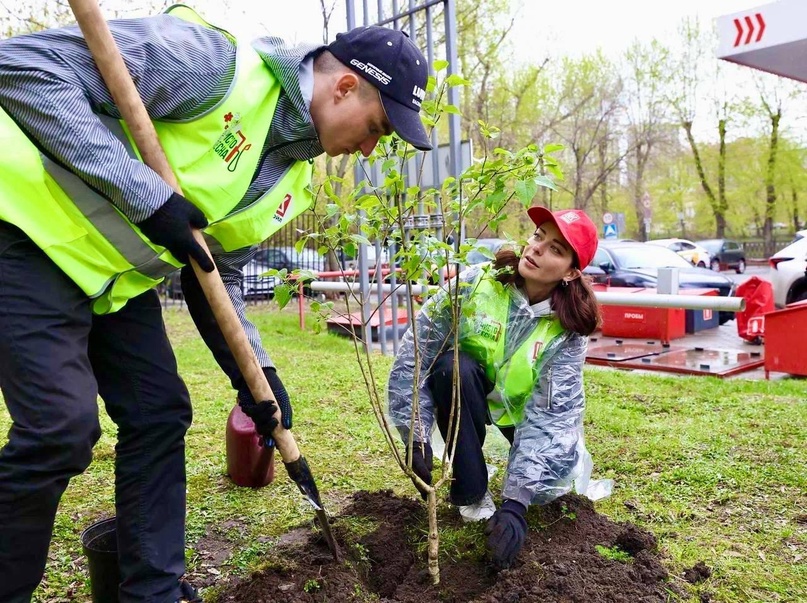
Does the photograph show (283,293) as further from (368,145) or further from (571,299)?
(571,299)

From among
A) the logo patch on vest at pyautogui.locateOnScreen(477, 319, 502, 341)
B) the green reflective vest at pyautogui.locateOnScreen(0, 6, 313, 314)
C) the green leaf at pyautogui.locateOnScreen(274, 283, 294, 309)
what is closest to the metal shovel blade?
the green leaf at pyautogui.locateOnScreen(274, 283, 294, 309)

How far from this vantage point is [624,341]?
861cm

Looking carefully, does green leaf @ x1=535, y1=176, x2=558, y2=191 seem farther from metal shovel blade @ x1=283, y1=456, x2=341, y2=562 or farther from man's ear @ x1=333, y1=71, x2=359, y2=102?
metal shovel blade @ x1=283, y1=456, x2=341, y2=562

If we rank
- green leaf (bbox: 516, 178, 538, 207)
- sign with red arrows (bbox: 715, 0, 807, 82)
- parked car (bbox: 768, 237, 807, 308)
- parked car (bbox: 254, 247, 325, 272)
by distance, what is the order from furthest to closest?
1. parked car (bbox: 254, 247, 325, 272)
2. parked car (bbox: 768, 237, 807, 308)
3. sign with red arrows (bbox: 715, 0, 807, 82)
4. green leaf (bbox: 516, 178, 538, 207)

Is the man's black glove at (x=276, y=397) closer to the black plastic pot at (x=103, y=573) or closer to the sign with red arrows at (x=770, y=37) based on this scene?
the black plastic pot at (x=103, y=573)

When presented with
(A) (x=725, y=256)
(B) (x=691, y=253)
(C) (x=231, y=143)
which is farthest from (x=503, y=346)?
(A) (x=725, y=256)

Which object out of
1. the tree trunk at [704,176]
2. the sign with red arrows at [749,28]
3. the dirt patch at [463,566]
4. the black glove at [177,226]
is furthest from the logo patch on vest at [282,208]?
the tree trunk at [704,176]

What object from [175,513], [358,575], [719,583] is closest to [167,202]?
[175,513]

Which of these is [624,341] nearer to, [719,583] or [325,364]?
[325,364]

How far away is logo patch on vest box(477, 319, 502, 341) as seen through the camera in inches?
103

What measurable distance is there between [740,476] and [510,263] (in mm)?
1489

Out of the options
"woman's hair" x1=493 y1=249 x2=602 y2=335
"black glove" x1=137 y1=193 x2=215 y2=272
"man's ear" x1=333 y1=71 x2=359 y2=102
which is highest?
"man's ear" x1=333 y1=71 x2=359 y2=102

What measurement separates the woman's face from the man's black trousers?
4.56 ft

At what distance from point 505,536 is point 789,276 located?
8809 millimetres
